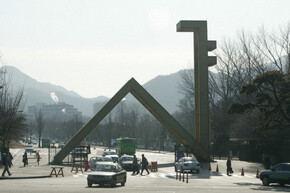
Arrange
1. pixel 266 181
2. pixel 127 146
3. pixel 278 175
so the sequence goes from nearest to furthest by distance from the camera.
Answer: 1. pixel 278 175
2. pixel 266 181
3. pixel 127 146

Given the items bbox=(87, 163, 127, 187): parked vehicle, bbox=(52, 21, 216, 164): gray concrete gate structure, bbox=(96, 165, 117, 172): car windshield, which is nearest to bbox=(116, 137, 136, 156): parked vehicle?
bbox=(52, 21, 216, 164): gray concrete gate structure

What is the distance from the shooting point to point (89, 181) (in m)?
25.7

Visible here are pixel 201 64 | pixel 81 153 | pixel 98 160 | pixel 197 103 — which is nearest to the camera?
pixel 98 160

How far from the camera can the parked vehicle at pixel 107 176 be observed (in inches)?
1006

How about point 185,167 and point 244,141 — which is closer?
point 185,167

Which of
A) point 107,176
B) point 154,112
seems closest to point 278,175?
point 107,176

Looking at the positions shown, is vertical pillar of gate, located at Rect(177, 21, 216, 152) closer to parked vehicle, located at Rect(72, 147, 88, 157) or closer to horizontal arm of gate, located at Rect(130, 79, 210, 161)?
horizontal arm of gate, located at Rect(130, 79, 210, 161)

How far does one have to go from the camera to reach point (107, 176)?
25.6m

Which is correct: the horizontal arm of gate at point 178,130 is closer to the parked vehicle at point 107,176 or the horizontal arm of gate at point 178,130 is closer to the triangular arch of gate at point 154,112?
the triangular arch of gate at point 154,112

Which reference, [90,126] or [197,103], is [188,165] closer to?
[90,126]

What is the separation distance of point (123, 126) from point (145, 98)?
8935 centimetres

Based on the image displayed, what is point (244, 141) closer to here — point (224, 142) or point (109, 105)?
point (224, 142)

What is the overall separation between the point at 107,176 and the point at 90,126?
28059 millimetres

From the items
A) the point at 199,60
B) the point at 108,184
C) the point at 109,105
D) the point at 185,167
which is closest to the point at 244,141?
the point at 199,60
